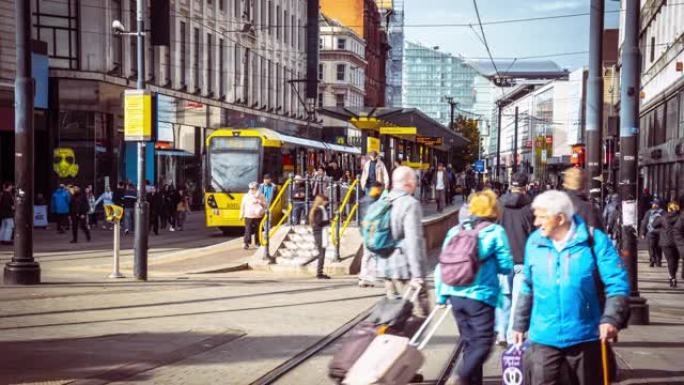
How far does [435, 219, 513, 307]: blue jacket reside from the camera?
6699 mm

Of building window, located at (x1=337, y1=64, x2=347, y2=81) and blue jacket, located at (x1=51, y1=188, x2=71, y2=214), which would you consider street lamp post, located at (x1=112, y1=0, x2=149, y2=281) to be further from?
building window, located at (x1=337, y1=64, x2=347, y2=81)

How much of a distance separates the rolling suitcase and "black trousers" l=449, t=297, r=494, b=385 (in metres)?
0.42

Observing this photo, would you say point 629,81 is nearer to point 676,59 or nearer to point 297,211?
point 297,211

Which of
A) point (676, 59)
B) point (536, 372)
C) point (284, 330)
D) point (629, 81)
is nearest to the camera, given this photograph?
point (536, 372)

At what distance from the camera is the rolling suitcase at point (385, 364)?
21.0 ft

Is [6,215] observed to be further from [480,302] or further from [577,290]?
[577,290]

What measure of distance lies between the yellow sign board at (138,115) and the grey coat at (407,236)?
28.8 feet

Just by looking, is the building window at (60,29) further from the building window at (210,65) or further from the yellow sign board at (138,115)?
the yellow sign board at (138,115)

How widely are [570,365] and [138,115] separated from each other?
11.9m

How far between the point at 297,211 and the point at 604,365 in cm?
1572

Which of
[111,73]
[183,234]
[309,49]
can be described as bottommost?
[183,234]

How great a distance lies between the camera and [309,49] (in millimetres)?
68625

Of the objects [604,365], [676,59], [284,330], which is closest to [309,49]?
[676,59]

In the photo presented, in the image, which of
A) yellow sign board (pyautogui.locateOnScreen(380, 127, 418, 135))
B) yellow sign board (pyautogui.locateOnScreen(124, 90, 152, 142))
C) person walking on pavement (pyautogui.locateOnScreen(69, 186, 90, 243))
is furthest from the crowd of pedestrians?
yellow sign board (pyautogui.locateOnScreen(380, 127, 418, 135))
